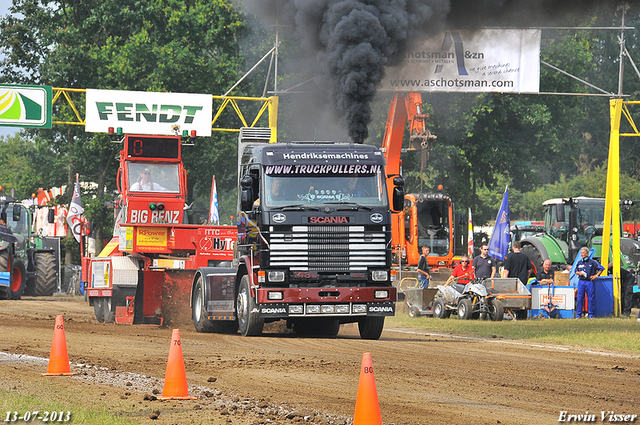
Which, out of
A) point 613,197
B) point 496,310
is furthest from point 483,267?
point 613,197

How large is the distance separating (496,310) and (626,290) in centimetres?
508

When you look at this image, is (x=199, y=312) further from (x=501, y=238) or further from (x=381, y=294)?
(x=501, y=238)

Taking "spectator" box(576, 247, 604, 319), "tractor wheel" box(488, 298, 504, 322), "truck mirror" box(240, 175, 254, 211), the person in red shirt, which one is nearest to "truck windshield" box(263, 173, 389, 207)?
"truck mirror" box(240, 175, 254, 211)

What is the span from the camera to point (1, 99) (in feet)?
89.9

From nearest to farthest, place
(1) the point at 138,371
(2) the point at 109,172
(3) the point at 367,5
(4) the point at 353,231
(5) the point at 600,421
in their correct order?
1. (5) the point at 600,421
2. (1) the point at 138,371
3. (4) the point at 353,231
4. (3) the point at 367,5
5. (2) the point at 109,172

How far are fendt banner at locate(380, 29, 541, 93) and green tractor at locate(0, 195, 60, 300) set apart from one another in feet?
43.5

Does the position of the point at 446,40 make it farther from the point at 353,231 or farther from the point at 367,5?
the point at 353,231

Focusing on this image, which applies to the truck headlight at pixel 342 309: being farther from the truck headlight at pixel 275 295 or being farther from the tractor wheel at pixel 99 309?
the tractor wheel at pixel 99 309

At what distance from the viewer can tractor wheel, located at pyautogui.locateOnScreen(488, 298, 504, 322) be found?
70.6ft

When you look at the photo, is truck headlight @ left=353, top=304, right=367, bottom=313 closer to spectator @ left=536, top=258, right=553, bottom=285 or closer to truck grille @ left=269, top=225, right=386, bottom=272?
truck grille @ left=269, top=225, right=386, bottom=272

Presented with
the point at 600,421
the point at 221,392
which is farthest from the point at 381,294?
the point at 600,421

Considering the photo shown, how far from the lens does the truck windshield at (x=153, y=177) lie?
76.5 feet

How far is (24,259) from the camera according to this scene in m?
31.6

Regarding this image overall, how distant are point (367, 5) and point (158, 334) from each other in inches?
349
